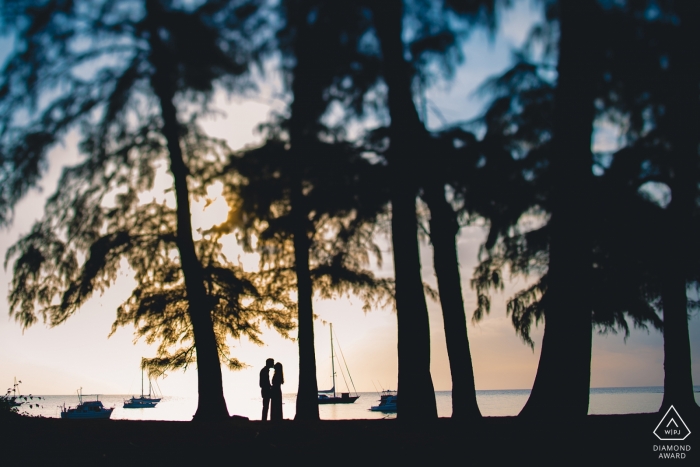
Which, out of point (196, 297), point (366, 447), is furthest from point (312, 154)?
point (366, 447)

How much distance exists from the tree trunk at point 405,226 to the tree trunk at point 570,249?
263cm

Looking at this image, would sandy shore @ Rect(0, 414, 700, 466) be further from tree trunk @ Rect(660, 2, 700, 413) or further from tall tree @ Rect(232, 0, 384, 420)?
tall tree @ Rect(232, 0, 384, 420)

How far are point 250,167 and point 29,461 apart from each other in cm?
760

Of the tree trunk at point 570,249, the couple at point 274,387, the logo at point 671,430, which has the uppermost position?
the tree trunk at point 570,249

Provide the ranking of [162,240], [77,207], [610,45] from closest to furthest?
[610,45] → [77,207] → [162,240]

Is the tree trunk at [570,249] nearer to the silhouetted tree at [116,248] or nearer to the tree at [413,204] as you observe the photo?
the tree at [413,204]

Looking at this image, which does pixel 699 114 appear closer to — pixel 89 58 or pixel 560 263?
pixel 560 263

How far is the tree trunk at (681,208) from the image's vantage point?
1020 cm

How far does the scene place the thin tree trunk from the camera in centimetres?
1273

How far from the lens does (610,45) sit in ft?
29.5

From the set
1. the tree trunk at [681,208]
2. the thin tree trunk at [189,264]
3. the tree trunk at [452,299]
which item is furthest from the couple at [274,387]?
the tree trunk at [681,208]

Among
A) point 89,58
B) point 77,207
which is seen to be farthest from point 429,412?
point 89,58

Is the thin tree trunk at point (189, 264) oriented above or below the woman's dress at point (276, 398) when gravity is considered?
above

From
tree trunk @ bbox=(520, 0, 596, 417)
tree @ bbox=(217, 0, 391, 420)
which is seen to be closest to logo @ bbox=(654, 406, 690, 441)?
tree trunk @ bbox=(520, 0, 596, 417)
